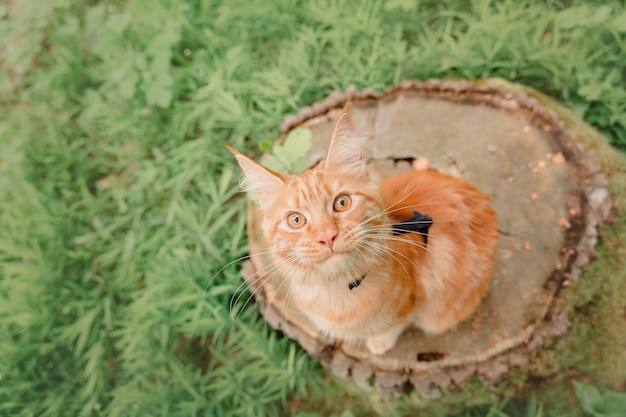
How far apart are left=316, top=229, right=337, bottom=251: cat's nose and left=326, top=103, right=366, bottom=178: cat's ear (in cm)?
26

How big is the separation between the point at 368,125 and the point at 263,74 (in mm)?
870

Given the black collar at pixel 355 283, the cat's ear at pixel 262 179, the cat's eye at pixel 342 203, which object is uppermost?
the cat's ear at pixel 262 179

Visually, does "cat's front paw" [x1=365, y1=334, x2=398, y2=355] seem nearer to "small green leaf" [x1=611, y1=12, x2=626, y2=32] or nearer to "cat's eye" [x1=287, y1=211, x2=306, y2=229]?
"cat's eye" [x1=287, y1=211, x2=306, y2=229]

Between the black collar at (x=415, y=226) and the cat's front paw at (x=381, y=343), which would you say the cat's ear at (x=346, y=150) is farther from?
the cat's front paw at (x=381, y=343)

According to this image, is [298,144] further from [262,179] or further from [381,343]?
[381,343]

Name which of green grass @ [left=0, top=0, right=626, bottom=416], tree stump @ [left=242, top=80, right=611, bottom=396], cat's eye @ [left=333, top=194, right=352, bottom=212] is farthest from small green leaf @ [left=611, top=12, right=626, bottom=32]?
cat's eye @ [left=333, top=194, right=352, bottom=212]

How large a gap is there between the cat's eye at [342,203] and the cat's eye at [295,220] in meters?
0.11

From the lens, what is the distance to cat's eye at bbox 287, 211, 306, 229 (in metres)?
1.38

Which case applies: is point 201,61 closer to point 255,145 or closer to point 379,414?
point 255,145

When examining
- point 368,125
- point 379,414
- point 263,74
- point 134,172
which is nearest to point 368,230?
point 368,125

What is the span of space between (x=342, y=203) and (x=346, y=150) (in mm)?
178

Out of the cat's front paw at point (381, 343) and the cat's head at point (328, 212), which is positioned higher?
the cat's head at point (328, 212)

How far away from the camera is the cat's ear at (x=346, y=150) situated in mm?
1326

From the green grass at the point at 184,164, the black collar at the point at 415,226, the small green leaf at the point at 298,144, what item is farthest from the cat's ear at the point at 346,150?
the green grass at the point at 184,164
